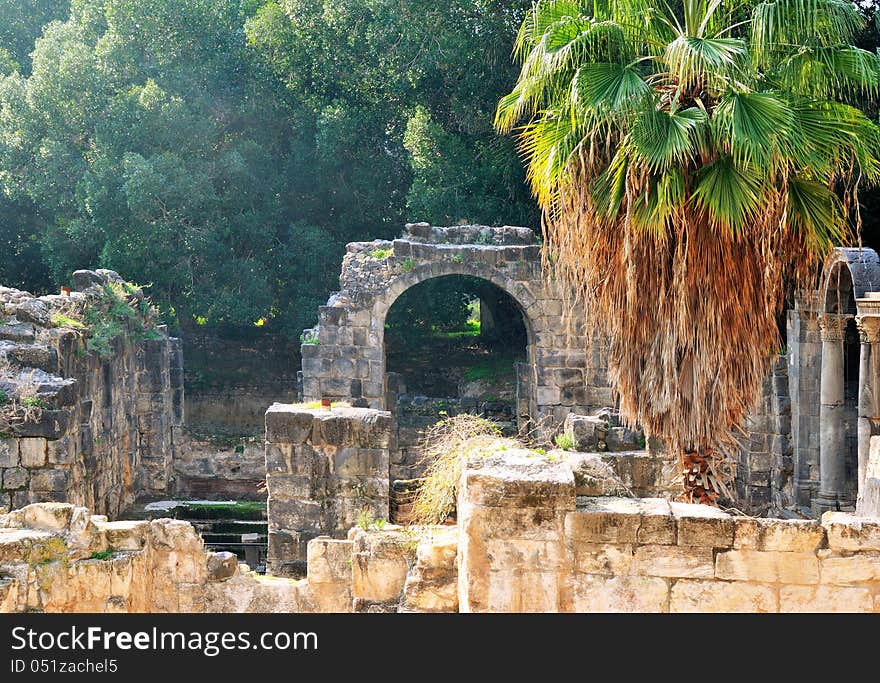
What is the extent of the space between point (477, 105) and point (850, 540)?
1924 cm

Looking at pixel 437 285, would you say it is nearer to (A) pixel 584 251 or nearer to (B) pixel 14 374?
(B) pixel 14 374

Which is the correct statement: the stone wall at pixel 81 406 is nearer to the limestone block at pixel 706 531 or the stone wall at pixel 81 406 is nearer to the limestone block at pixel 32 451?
the limestone block at pixel 32 451

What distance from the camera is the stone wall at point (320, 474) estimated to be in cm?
1059

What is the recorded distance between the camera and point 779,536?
5902 millimetres

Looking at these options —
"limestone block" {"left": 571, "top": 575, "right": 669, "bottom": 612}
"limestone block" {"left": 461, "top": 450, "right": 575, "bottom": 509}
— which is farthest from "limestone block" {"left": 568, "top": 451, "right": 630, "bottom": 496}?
"limestone block" {"left": 571, "top": 575, "right": 669, "bottom": 612}

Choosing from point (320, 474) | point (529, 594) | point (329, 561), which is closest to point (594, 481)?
point (529, 594)

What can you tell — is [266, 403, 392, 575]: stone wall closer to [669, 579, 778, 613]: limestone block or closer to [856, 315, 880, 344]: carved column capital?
[669, 579, 778, 613]: limestone block

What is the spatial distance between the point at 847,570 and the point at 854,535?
19cm

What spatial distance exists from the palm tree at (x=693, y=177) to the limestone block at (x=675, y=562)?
333cm

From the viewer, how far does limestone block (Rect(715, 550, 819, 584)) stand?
591cm

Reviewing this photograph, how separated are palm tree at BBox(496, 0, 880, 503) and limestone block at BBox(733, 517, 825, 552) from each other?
3250 millimetres

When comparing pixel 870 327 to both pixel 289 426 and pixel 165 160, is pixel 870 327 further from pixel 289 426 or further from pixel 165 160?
pixel 165 160

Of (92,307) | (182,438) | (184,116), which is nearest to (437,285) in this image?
(184,116)
